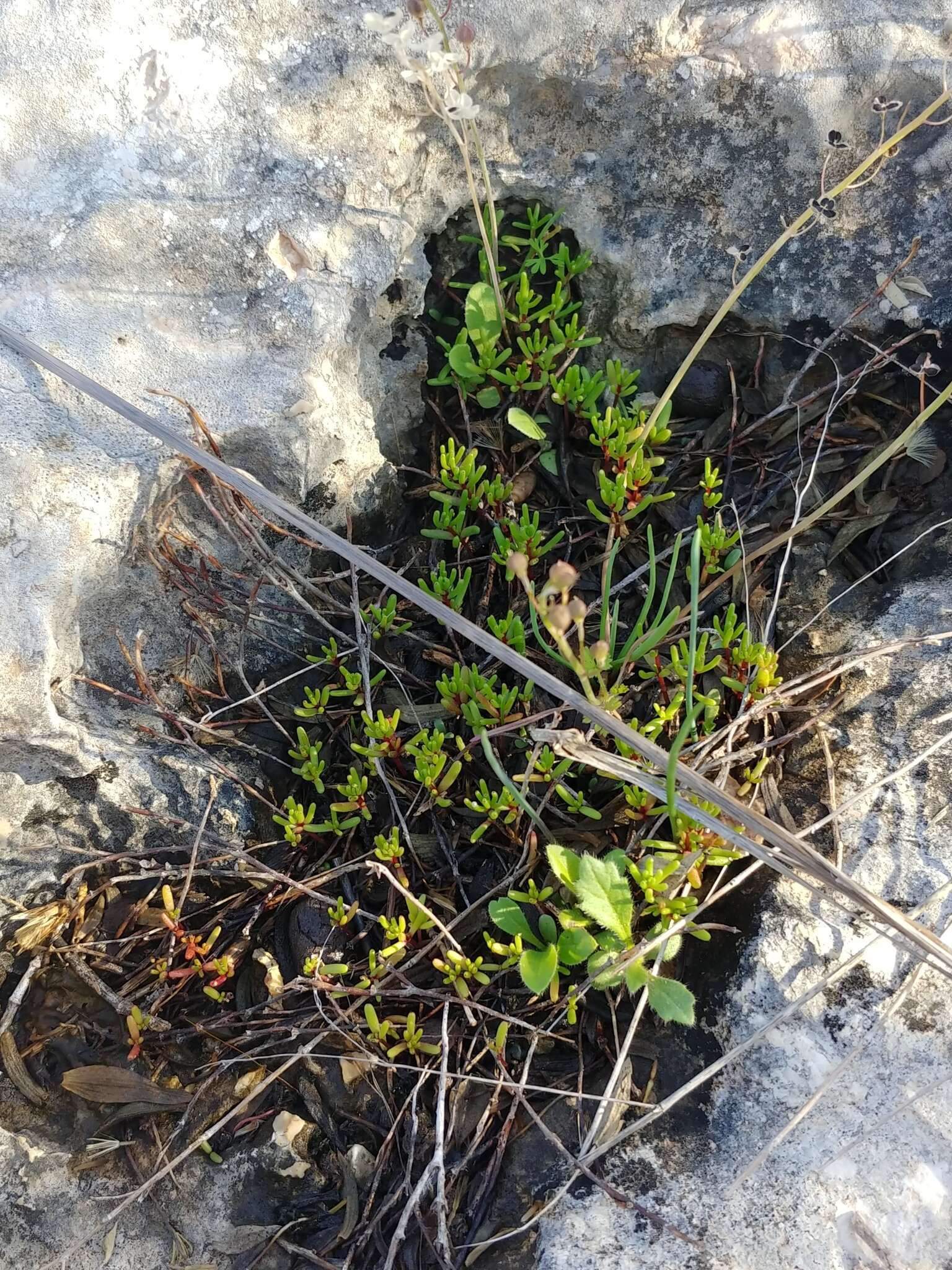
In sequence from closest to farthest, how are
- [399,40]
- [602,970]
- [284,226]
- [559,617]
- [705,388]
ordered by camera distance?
[559,617], [399,40], [602,970], [284,226], [705,388]

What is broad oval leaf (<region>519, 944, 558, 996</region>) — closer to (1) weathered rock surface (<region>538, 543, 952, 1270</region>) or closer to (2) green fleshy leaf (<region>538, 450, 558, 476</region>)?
(1) weathered rock surface (<region>538, 543, 952, 1270</region>)

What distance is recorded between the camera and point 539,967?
2191mm

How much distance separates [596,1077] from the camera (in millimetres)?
2195

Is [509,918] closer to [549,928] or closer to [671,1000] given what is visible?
[549,928]

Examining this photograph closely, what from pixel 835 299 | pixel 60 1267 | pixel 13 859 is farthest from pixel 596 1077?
pixel 835 299

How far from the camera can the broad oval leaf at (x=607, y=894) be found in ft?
7.02

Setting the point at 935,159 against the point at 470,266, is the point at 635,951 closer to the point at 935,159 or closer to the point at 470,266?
the point at 470,266

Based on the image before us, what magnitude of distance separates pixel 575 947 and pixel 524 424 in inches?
61.3

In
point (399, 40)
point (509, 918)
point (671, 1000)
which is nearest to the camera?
point (399, 40)

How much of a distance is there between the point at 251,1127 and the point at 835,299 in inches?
116

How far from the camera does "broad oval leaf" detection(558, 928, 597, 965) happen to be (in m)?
2.20

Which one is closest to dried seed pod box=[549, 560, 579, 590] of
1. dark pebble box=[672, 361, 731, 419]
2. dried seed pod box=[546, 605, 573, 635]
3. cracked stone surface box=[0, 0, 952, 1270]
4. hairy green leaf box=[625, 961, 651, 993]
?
dried seed pod box=[546, 605, 573, 635]

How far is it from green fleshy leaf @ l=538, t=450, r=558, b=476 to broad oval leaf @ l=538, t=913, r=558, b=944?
1395mm

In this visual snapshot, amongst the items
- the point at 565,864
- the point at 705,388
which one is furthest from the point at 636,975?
the point at 705,388
